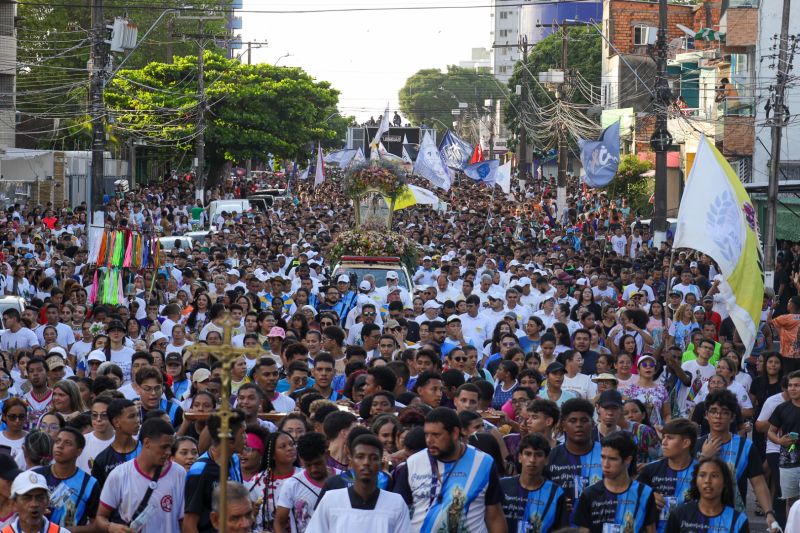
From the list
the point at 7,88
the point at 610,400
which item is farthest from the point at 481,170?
the point at 610,400

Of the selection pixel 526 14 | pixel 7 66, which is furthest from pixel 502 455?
pixel 526 14

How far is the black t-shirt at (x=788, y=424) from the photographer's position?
33.1ft

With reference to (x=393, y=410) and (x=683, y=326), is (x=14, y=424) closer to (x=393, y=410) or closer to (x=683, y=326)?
(x=393, y=410)

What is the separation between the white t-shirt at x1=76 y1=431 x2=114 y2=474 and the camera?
27.9 feet

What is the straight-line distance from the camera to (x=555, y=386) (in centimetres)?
1093

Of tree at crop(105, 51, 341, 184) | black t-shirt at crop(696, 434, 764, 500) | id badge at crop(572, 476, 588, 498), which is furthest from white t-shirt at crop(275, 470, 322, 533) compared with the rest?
tree at crop(105, 51, 341, 184)

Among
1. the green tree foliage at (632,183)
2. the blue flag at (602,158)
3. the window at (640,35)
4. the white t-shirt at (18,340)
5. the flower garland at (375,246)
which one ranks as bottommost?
the white t-shirt at (18,340)

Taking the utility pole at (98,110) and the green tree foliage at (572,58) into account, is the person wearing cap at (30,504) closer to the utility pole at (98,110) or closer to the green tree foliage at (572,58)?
the utility pole at (98,110)

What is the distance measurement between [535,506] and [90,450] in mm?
2702

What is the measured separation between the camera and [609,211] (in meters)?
36.9

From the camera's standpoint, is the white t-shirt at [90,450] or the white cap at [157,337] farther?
the white cap at [157,337]

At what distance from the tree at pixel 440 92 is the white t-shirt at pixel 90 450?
492 ft

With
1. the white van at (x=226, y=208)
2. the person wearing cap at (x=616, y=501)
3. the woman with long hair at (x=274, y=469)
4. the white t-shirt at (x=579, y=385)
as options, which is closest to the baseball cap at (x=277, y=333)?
the white t-shirt at (x=579, y=385)

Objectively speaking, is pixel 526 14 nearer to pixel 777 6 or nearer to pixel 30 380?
pixel 777 6
